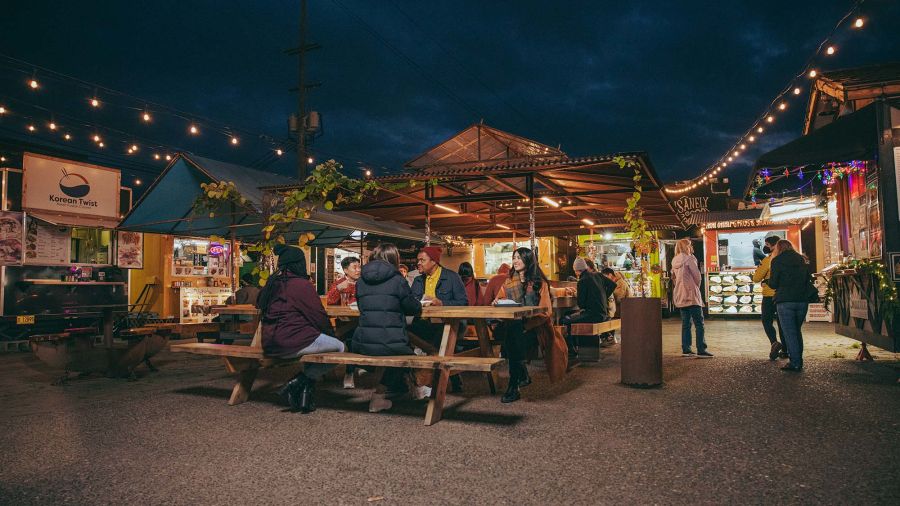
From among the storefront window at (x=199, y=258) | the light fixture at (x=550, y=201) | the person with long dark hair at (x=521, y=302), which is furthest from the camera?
the storefront window at (x=199, y=258)

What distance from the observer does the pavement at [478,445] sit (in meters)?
3.01

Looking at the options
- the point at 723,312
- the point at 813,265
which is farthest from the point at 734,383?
the point at 813,265

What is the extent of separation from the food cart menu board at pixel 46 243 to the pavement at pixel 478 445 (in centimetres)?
699

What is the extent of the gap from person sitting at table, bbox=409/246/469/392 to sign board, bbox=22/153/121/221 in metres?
10.6

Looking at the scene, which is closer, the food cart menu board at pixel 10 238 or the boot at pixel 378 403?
the boot at pixel 378 403

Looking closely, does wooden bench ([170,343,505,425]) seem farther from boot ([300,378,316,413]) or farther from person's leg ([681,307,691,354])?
person's leg ([681,307,691,354])

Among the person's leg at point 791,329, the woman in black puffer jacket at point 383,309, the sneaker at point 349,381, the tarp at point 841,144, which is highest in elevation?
the tarp at point 841,144

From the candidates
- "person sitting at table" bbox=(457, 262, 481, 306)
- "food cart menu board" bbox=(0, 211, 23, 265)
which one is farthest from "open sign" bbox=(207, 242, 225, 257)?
"person sitting at table" bbox=(457, 262, 481, 306)

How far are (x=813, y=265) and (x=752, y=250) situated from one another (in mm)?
2555

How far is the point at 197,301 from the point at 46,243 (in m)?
3.74

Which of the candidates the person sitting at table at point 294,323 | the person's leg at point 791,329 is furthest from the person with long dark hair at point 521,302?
the person's leg at point 791,329

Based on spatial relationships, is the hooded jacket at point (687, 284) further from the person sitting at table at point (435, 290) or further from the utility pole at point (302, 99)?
the utility pole at point (302, 99)

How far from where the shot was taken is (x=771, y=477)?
3146mm

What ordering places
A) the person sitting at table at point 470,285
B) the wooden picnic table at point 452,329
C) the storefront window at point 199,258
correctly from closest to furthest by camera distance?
the wooden picnic table at point 452,329 → the person sitting at table at point 470,285 → the storefront window at point 199,258
